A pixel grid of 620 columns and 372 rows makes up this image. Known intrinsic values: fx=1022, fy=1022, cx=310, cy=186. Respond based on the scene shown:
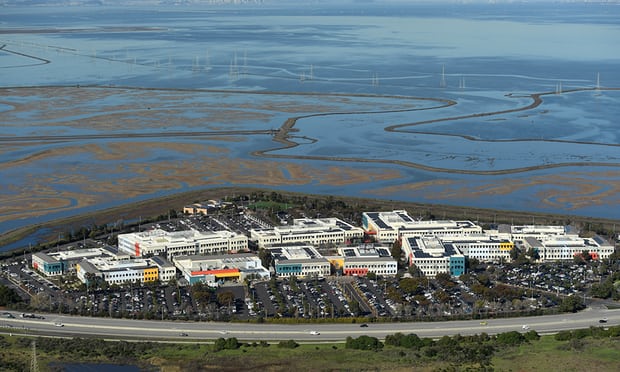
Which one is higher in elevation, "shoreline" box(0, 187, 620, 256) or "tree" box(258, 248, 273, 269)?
"tree" box(258, 248, 273, 269)

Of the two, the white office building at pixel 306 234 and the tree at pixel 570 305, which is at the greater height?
the white office building at pixel 306 234

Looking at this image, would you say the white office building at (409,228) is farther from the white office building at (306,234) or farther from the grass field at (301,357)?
the grass field at (301,357)

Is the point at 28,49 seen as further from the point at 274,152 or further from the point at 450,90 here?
the point at 274,152

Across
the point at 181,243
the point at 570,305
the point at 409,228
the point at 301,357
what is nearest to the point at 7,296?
the point at 181,243

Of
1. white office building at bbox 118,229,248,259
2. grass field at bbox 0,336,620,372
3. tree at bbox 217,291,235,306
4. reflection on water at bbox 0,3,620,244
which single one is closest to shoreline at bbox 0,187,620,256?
reflection on water at bbox 0,3,620,244

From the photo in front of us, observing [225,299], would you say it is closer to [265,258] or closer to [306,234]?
[265,258]

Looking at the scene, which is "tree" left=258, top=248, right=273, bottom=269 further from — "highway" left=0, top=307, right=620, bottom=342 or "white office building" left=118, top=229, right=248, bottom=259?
"highway" left=0, top=307, right=620, bottom=342

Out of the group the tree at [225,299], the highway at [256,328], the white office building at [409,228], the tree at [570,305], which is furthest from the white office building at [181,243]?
the tree at [570,305]

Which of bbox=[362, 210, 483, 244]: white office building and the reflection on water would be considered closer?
bbox=[362, 210, 483, 244]: white office building

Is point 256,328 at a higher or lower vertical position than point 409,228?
lower
